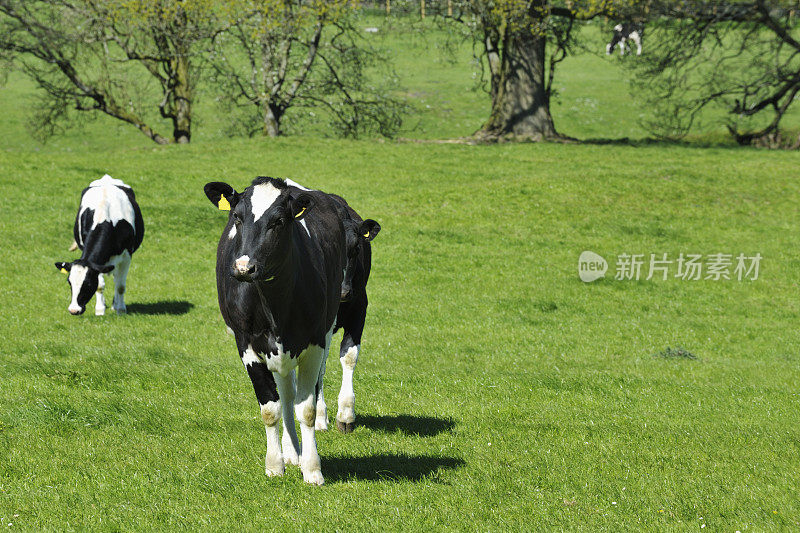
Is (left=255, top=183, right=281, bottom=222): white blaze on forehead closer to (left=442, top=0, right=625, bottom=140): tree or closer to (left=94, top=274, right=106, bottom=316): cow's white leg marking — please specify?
(left=94, top=274, right=106, bottom=316): cow's white leg marking

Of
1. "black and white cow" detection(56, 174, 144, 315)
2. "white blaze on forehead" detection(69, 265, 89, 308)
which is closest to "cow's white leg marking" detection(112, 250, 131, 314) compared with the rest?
"black and white cow" detection(56, 174, 144, 315)

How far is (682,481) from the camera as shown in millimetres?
8594

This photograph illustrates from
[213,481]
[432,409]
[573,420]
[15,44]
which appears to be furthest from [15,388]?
[15,44]

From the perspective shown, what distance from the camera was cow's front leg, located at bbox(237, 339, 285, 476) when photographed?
765 centimetres

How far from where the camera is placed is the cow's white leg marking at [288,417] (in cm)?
784

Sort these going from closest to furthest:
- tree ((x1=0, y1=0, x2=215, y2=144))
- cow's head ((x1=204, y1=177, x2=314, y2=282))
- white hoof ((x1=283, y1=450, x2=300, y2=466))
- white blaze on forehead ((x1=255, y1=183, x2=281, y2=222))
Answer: cow's head ((x1=204, y1=177, x2=314, y2=282))
white blaze on forehead ((x1=255, y1=183, x2=281, y2=222))
white hoof ((x1=283, y1=450, x2=300, y2=466))
tree ((x1=0, y1=0, x2=215, y2=144))

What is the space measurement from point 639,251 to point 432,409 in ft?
48.9

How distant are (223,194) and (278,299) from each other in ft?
3.53

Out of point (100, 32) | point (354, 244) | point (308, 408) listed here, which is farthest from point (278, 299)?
point (100, 32)

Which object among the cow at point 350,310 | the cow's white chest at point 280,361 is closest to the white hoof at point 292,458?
the cow's white chest at point 280,361

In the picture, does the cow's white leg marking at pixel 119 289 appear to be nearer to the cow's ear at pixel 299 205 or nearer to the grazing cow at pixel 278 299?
the grazing cow at pixel 278 299

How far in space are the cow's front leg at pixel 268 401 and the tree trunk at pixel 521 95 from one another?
33818 mm

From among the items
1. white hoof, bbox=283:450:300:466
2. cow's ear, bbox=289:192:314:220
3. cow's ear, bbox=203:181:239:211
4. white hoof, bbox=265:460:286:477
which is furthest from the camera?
white hoof, bbox=283:450:300:466

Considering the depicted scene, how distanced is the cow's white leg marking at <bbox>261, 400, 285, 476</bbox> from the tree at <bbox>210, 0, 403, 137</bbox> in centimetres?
3195
